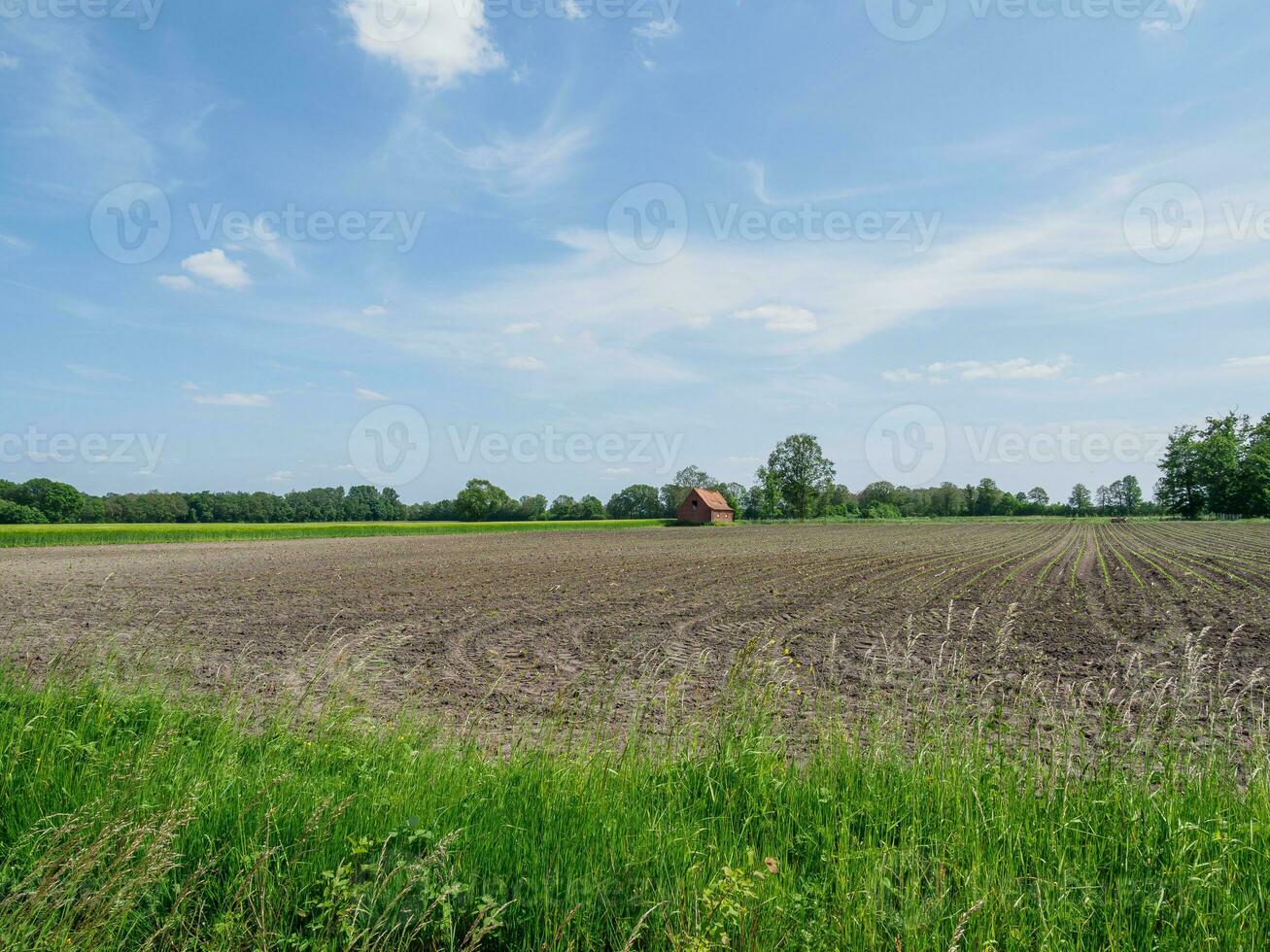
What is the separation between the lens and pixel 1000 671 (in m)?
10.9

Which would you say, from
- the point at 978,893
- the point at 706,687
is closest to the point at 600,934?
the point at 978,893

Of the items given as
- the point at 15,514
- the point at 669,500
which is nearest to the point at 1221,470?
the point at 669,500

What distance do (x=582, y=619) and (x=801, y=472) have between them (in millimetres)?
119898

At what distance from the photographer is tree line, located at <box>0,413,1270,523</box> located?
332ft

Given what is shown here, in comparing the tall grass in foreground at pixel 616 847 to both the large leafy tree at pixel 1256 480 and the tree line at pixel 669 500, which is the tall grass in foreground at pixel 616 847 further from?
the large leafy tree at pixel 1256 480

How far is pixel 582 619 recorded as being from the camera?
16469 millimetres

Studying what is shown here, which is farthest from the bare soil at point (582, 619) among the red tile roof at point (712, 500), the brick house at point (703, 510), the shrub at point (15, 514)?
the red tile roof at point (712, 500)

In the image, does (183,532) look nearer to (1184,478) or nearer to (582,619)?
(582,619)

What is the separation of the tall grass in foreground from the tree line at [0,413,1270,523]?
356 feet

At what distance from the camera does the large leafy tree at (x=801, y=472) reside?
130 meters

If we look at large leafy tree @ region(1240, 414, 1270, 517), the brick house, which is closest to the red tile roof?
the brick house

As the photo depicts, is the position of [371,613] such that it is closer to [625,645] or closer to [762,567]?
[625,645]

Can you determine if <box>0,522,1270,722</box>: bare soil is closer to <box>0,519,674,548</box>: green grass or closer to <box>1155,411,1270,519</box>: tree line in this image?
<box>0,519,674,548</box>: green grass

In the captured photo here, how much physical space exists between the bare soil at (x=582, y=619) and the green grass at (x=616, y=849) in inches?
41.9
